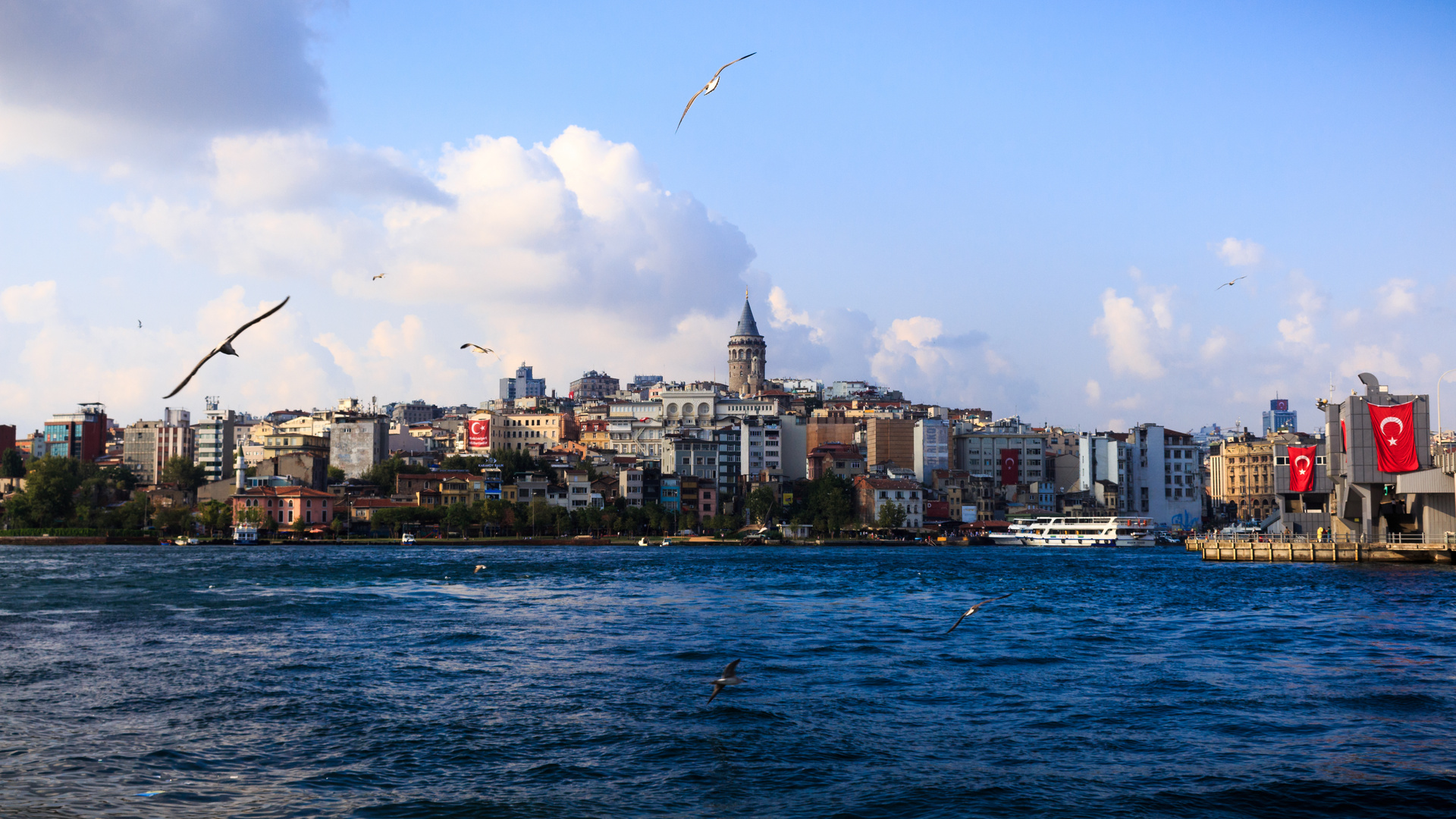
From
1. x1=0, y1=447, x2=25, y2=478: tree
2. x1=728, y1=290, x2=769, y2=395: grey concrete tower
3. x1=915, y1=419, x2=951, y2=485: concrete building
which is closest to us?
x1=0, y1=447, x2=25, y2=478: tree

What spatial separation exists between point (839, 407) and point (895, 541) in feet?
141

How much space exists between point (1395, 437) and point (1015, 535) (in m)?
47.3

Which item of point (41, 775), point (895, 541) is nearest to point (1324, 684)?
point (41, 775)

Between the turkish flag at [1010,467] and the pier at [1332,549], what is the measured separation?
47.3 meters

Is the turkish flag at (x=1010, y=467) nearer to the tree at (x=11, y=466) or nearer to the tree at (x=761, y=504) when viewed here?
the tree at (x=761, y=504)

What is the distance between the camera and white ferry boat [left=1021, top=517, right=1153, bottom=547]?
86750 mm

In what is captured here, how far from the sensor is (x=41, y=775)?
10.4 m

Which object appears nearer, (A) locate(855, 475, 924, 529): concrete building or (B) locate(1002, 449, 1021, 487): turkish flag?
(A) locate(855, 475, 924, 529): concrete building

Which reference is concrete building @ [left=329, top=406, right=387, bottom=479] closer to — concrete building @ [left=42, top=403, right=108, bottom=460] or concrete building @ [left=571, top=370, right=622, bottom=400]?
concrete building @ [left=42, top=403, right=108, bottom=460]

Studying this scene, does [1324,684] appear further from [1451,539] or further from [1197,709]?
[1451,539]

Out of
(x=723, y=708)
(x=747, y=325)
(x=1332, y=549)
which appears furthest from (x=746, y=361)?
(x=723, y=708)

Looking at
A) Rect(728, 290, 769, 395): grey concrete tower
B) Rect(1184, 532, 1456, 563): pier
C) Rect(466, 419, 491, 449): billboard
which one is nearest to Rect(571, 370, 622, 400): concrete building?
Rect(728, 290, 769, 395): grey concrete tower

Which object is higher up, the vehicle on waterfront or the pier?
the pier

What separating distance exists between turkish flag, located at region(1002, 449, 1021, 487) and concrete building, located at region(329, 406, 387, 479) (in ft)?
177
